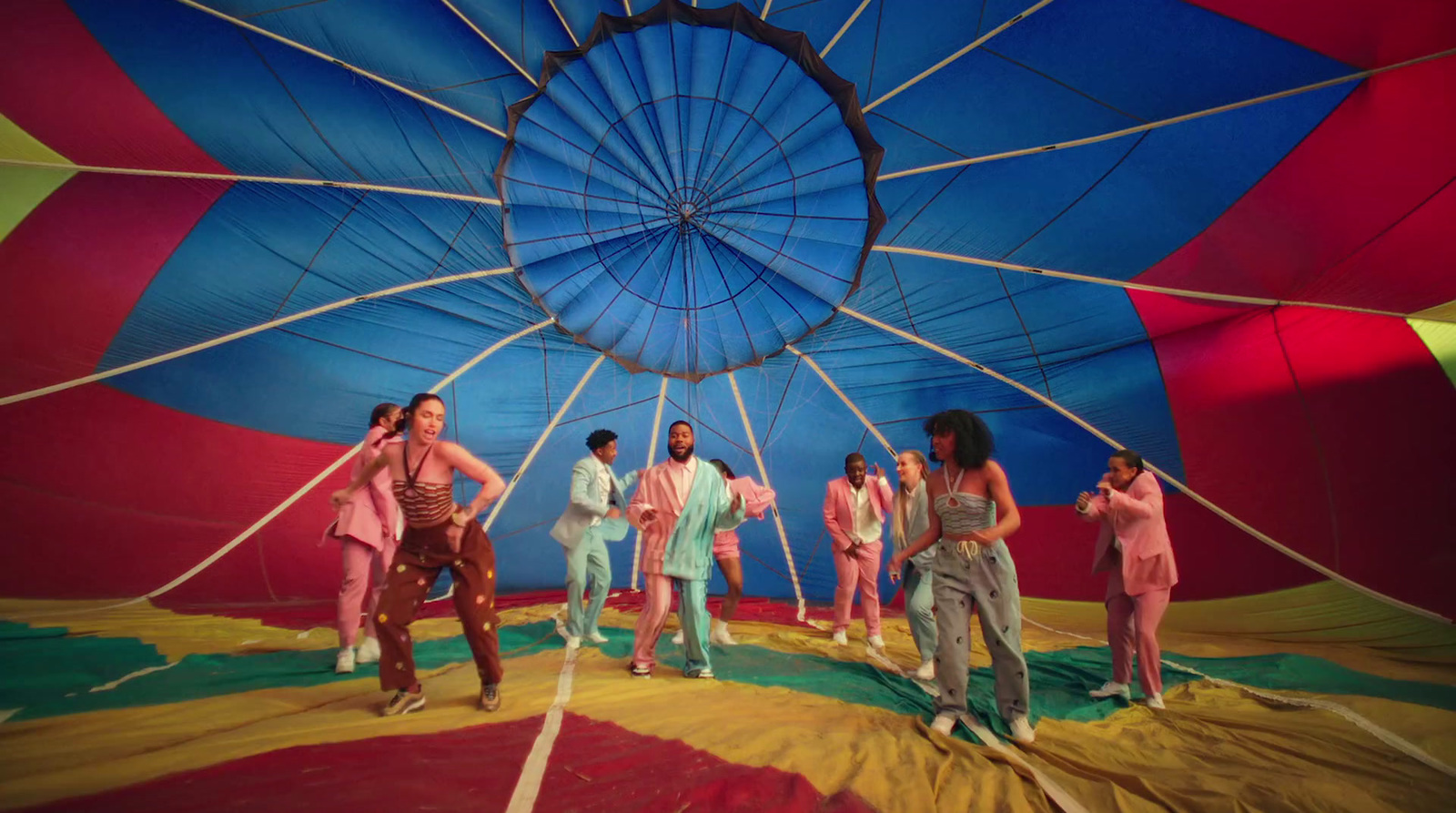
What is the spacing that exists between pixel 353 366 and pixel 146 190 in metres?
2.58

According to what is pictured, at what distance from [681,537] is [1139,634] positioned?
316cm

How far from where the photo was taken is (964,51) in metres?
5.70

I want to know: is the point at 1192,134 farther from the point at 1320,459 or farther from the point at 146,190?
the point at 146,190

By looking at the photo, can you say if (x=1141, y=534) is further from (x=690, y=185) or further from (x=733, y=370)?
(x=733, y=370)

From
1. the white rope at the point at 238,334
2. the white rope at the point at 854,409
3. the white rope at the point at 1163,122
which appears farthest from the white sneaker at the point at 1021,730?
the white rope at the point at 238,334

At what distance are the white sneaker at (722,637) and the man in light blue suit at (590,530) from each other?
3.42 feet

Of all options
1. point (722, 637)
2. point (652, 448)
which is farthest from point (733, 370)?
point (722, 637)

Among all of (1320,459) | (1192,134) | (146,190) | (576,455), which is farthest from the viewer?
(576,455)

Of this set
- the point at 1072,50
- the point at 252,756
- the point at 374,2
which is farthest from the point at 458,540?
the point at 1072,50

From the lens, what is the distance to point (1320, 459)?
21.5 feet

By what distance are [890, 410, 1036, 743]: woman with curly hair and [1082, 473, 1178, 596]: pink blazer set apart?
1272mm

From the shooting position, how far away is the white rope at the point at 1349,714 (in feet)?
11.2

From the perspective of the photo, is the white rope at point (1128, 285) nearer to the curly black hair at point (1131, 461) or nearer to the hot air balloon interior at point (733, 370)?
the hot air balloon interior at point (733, 370)

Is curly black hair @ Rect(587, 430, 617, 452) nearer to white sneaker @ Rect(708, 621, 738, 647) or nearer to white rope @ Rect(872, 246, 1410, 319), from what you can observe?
white sneaker @ Rect(708, 621, 738, 647)
